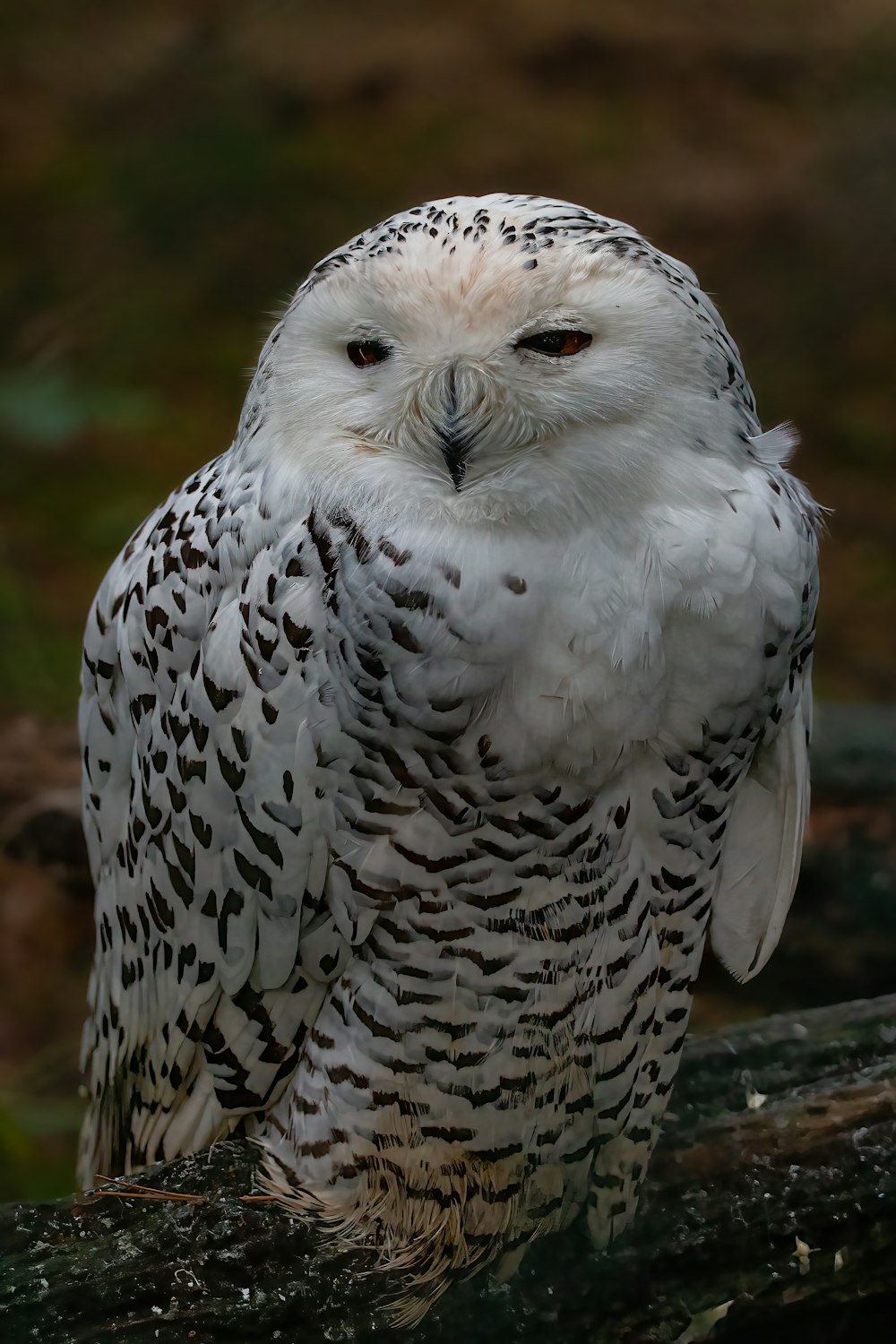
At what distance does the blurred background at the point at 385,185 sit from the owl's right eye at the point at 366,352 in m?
3.32

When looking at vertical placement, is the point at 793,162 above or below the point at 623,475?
above

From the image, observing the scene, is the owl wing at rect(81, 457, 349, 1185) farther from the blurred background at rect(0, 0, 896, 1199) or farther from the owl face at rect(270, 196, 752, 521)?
the blurred background at rect(0, 0, 896, 1199)

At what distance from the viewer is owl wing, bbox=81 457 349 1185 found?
166 centimetres

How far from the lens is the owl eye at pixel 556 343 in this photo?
1.48 m

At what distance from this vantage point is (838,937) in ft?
10.5

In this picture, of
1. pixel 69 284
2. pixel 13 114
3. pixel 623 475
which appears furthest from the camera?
pixel 13 114

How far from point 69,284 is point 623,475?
217 inches

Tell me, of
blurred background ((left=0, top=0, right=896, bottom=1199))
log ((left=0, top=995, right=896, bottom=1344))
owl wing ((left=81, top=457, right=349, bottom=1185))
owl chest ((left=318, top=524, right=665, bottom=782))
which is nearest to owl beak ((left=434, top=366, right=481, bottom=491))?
owl chest ((left=318, top=524, right=665, bottom=782))

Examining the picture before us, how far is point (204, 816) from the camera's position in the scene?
1.77 m

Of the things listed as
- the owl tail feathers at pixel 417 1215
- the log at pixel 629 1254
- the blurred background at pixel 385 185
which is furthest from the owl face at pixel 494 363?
the blurred background at pixel 385 185

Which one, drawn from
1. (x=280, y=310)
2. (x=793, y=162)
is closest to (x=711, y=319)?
(x=280, y=310)

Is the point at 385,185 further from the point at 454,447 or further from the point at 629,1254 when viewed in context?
the point at 629,1254

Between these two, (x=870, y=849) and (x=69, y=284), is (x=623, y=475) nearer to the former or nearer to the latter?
(x=870, y=849)

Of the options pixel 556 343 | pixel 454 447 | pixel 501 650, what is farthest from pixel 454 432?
pixel 501 650
